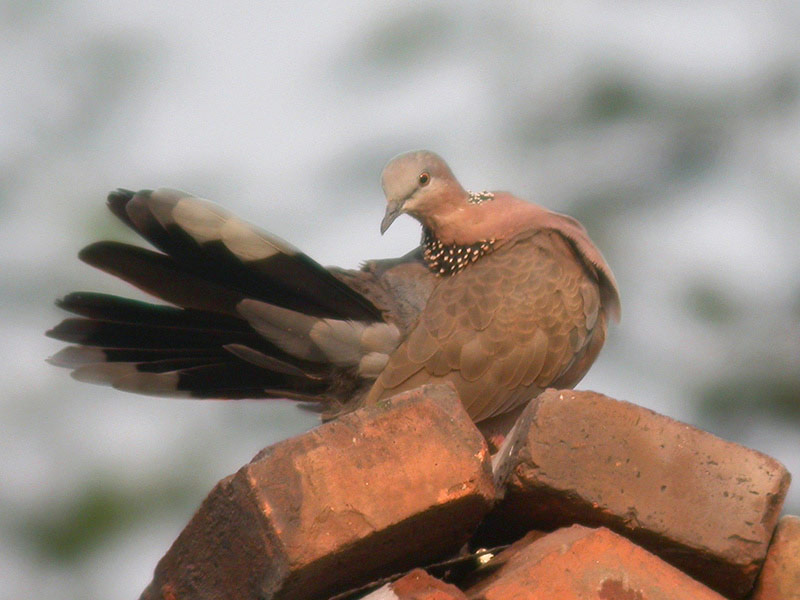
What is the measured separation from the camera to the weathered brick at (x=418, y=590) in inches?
69.4

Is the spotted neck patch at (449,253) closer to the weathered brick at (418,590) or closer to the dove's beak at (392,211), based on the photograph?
the dove's beak at (392,211)

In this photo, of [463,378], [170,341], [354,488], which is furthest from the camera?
[463,378]

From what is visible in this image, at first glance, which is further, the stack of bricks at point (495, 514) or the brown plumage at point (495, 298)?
the brown plumage at point (495, 298)

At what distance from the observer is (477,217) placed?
3783 mm

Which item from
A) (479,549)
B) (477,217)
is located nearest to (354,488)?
(479,549)

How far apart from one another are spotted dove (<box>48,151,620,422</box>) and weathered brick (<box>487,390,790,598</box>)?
1421 mm

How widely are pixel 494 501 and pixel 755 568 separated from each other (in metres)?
0.48

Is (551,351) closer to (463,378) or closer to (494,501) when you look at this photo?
(463,378)

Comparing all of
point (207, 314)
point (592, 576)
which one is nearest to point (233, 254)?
point (207, 314)

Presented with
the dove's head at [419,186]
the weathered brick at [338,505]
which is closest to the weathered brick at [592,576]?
the weathered brick at [338,505]

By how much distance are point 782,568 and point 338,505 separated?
0.86 metres

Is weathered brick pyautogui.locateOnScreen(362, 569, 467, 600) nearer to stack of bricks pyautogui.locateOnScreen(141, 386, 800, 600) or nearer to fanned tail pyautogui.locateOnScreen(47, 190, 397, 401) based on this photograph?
stack of bricks pyautogui.locateOnScreen(141, 386, 800, 600)

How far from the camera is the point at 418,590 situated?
179 cm

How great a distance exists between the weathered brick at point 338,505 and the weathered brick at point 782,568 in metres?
0.56
